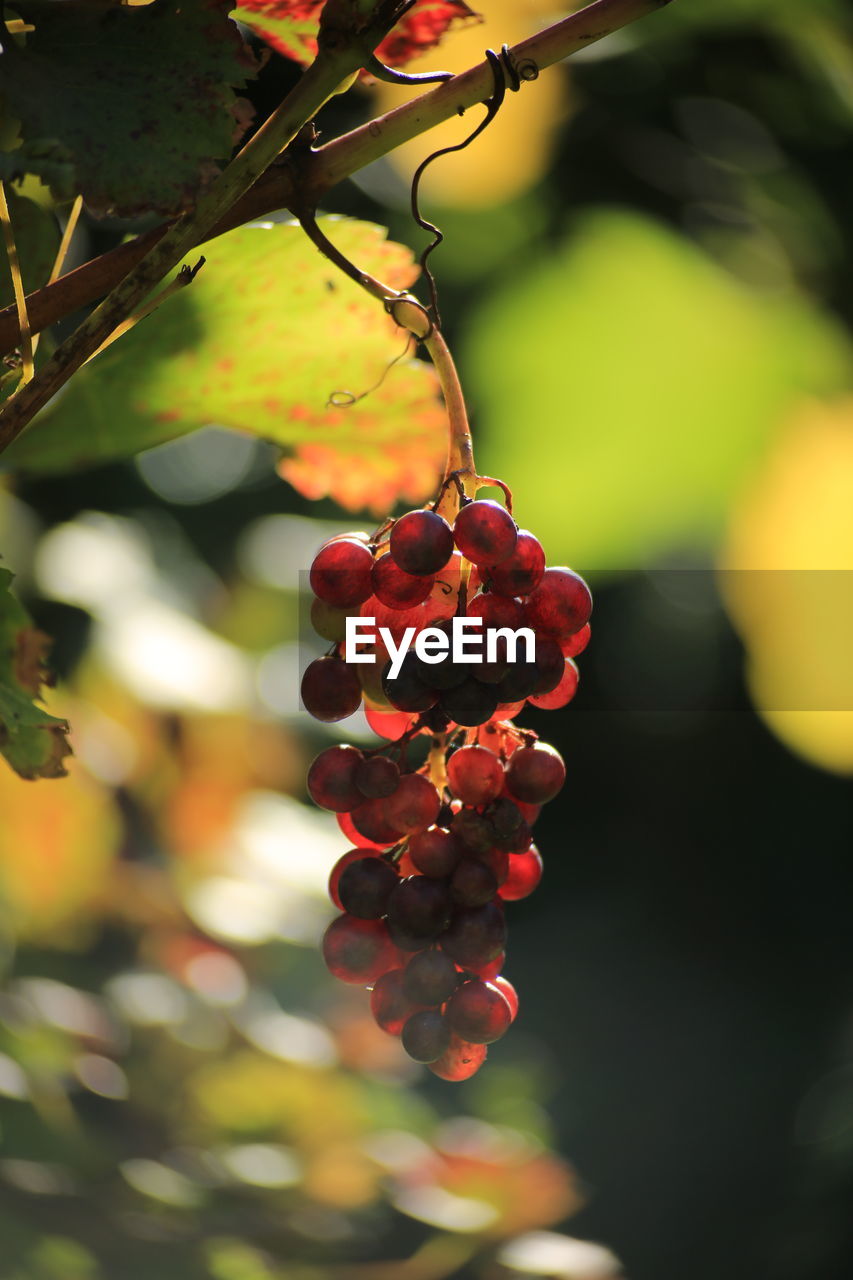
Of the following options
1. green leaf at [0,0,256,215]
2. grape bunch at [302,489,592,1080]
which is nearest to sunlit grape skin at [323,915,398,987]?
grape bunch at [302,489,592,1080]

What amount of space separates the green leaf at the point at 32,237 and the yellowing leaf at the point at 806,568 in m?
→ 0.99

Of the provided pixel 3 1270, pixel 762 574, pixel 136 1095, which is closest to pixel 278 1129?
pixel 136 1095

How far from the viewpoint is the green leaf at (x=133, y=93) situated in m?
0.24

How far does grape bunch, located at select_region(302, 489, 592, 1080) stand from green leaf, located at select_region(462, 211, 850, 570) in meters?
0.89

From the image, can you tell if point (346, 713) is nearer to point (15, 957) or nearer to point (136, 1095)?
point (136, 1095)

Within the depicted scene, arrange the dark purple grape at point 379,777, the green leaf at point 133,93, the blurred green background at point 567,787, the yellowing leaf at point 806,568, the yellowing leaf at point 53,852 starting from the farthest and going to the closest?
the yellowing leaf at point 806,568
the yellowing leaf at point 53,852
the blurred green background at point 567,787
the dark purple grape at point 379,777
the green leaf at point 133,93

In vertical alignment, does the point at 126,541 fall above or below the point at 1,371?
above

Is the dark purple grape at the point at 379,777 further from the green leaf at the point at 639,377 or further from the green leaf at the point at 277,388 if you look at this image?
the green leaf at the point at 639,377

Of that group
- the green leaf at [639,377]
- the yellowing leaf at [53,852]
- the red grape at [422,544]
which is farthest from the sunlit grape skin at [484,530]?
the green leaf at [639,377]

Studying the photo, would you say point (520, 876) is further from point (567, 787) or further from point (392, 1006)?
point (567, 787)

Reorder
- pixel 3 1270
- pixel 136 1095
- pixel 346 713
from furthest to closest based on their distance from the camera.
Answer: pixel 136 1095 → pixel 3 1270 → pixel 346 713

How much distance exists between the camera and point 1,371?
1.19ft

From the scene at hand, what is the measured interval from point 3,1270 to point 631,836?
93 centimetres

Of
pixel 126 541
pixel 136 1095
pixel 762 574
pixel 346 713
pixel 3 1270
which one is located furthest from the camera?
pixel 762 574
